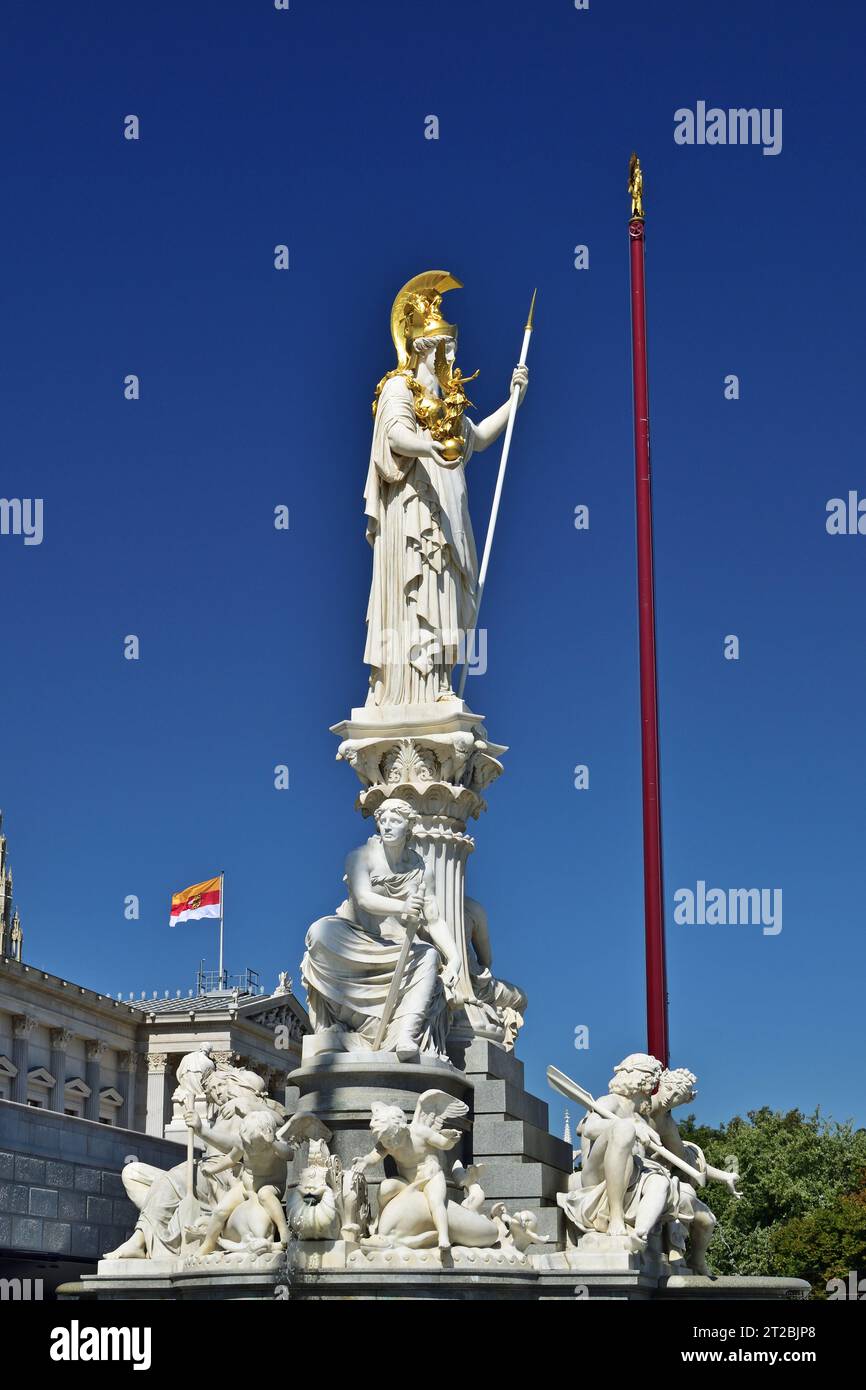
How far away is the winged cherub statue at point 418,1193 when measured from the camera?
14.8m

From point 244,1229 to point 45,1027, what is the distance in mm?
63795

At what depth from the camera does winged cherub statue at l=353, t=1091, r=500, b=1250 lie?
48.6 ft

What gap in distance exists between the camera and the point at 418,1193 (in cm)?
1497

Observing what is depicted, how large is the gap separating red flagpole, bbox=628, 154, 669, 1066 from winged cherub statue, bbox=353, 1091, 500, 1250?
7.76 meters

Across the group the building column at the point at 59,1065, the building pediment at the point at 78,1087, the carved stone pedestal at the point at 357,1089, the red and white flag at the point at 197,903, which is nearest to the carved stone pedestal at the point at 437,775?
the carved stone pedestal at the point at 357,1089

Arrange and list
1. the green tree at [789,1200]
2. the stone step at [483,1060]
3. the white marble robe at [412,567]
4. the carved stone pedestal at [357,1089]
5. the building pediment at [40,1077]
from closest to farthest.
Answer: the carved stone pedestal at [357,1089]
the stone step at [483,1060]
the white marble robe at [412,567]
the green tree at [789,1200]
the building pediment at [40,1077]

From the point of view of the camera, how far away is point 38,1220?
20781 mm

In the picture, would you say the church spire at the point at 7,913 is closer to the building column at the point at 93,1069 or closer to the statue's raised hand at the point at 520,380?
the building column at the point at 93,1069

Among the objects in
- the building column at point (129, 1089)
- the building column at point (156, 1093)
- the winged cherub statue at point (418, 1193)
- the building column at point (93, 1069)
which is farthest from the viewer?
the building column at point (129, 1089)

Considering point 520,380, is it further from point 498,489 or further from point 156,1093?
point 156,1093

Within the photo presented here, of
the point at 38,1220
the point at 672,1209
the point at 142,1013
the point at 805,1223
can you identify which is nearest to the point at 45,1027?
the point at 142,1013

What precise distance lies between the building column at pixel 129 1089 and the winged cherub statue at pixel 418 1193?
68118 mm

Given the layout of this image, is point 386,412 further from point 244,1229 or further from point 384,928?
point 244,1229

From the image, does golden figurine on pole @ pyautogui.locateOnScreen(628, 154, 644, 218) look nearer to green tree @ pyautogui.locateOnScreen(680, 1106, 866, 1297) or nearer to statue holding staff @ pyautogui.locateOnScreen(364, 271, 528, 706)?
statue holding staff @ pyautogui.locateOnScreen(364, 271, 528, 706)
